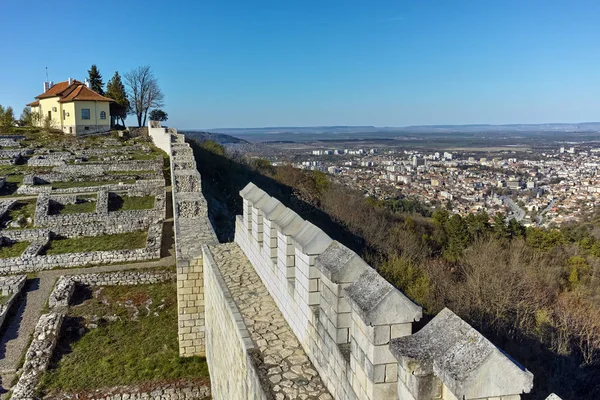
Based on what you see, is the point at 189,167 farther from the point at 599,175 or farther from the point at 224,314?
the point at 599,175

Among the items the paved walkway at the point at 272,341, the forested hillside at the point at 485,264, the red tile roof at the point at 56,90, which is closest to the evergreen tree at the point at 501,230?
the forested hillside at the point at 485,264

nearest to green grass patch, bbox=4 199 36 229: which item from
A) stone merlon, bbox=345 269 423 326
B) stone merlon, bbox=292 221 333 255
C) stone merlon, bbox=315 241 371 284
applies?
stone merlon, bbox=292 221 333 255

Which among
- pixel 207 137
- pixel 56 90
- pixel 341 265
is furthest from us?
pixel 207 137

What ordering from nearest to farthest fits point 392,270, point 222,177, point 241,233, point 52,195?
point 241,233
point 392,270
point 52,195
point 222,177

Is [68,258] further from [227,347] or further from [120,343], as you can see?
[227,347]

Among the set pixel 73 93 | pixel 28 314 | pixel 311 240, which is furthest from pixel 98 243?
pixel 73 93

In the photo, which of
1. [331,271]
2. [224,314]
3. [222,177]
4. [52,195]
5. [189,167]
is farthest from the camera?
[222,177]

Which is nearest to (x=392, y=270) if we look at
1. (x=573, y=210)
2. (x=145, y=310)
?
(x=145, y=310)

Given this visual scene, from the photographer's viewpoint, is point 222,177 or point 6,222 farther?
point 222,177
